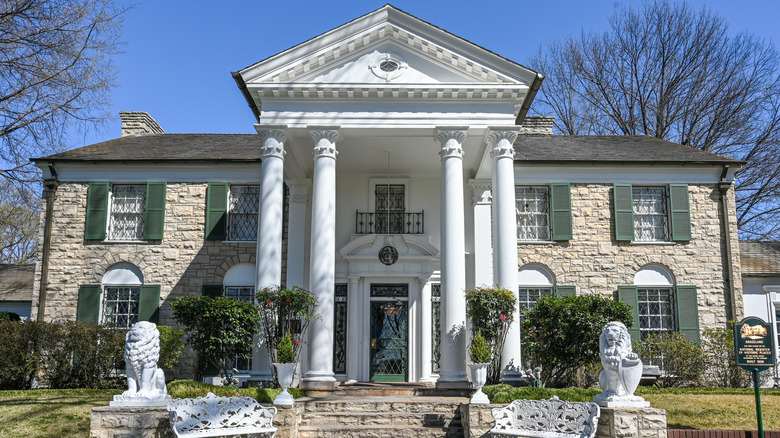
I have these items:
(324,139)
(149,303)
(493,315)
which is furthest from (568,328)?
(149,303)

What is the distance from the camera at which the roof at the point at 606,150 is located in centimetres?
1691

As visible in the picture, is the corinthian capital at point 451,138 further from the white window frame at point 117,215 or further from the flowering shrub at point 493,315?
the white window frame at point 117,215

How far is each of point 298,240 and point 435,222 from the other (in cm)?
335

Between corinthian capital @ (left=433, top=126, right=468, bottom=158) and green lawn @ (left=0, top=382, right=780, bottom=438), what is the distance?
19.0ft

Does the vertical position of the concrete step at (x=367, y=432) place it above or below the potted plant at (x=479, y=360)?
below

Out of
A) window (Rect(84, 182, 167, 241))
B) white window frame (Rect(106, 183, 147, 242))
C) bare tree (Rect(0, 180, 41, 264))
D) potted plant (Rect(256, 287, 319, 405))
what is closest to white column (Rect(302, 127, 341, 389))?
potted plant (Rect(256, 287, 319, 405))

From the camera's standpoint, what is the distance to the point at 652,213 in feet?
55.8

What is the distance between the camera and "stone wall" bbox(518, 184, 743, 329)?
16531mm

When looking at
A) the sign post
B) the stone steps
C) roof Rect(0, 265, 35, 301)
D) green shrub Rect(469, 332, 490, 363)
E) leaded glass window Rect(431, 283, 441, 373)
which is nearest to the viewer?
the sign post

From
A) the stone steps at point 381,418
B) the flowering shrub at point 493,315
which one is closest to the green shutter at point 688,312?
the flowering shrub at point 493,315

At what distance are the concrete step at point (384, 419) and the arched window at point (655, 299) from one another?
7.93m

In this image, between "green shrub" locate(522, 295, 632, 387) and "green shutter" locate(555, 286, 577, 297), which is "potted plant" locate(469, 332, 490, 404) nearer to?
"green shrub" locate(522, 295, 632, 387)

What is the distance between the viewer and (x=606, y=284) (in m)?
16.5

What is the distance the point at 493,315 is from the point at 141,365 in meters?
6.30
